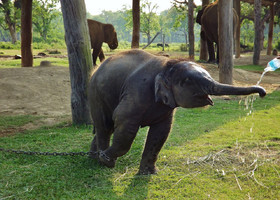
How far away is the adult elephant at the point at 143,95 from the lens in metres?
3.12

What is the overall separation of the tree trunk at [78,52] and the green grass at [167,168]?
42 centimetres

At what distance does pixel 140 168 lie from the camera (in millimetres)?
3977

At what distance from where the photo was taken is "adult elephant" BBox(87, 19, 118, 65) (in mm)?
14828

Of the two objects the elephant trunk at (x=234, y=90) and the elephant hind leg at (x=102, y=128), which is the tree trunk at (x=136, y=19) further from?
the elephant trunk at (x=234, y=90)

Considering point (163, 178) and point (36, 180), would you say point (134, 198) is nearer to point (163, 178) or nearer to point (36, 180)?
point (163, 178)

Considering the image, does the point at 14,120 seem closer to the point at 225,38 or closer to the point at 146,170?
the point at 146,170

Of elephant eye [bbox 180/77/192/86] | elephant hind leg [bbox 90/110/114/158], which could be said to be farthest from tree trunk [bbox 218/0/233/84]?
elephant eye [bbox 180/77/192/86]

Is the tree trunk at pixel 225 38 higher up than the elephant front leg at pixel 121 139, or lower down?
higher up

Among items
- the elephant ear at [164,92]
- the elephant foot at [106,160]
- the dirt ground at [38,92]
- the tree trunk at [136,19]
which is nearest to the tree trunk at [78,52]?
the dirt ground at [38,92]

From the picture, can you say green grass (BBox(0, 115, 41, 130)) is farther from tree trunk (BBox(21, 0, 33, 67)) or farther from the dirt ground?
tree trunk (BBox(21, 0, 33, 67))

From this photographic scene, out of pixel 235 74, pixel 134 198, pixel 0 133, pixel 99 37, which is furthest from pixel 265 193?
pixel 99 37

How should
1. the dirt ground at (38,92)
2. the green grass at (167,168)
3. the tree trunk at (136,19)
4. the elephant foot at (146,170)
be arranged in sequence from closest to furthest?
the green grass at (167,168)
the elephant foot at (146,170)
the dirt ground at (38,92)
the tree trunk at (136,19)

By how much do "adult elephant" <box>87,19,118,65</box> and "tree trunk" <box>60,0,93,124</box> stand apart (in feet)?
26.0

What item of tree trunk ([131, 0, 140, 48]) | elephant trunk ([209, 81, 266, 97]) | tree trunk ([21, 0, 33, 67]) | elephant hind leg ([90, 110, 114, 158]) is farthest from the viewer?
tree trunk ([131, 0, 140, 48])
